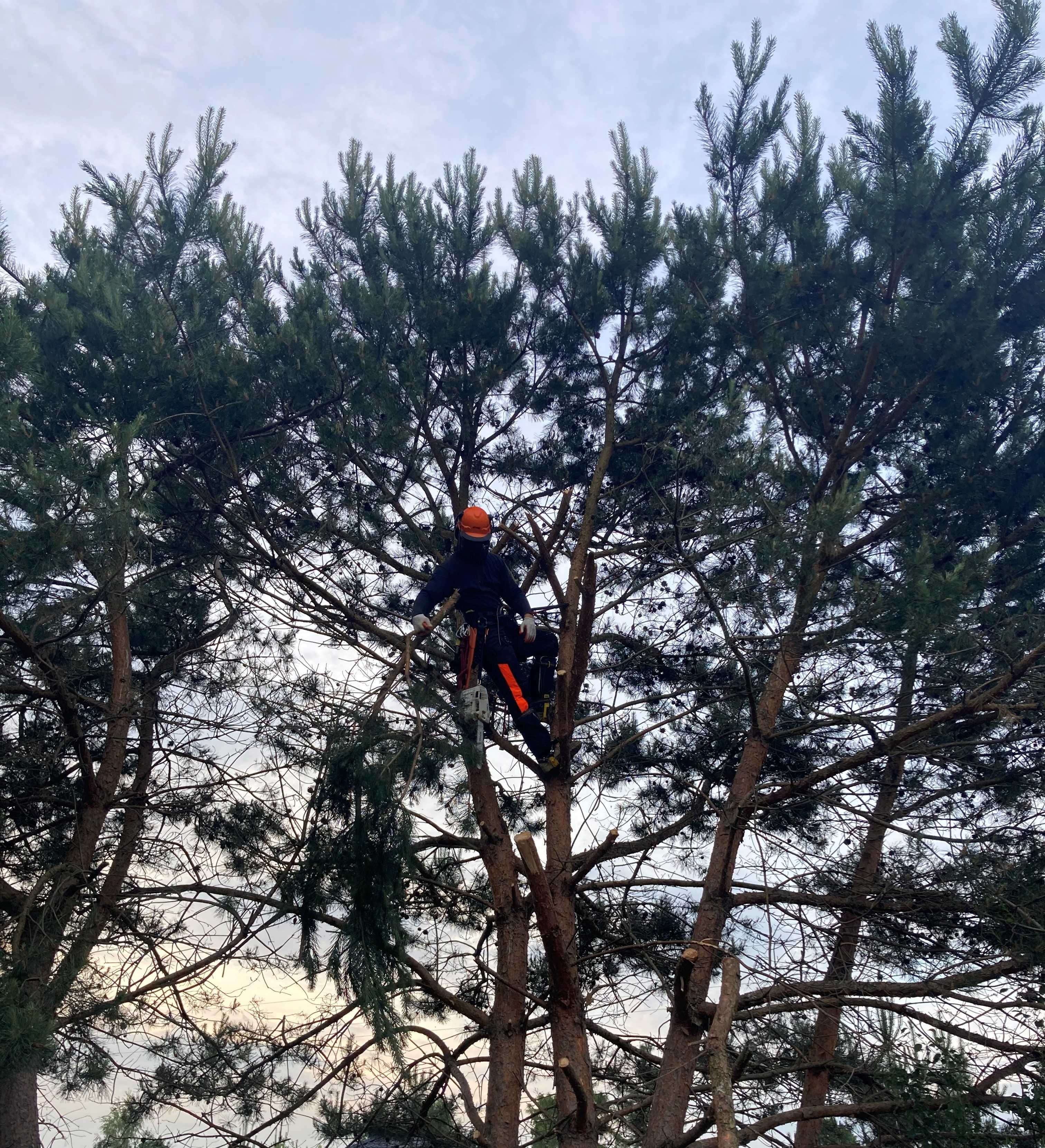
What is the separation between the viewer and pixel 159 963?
19.8ft

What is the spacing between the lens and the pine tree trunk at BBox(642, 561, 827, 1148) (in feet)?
17.5

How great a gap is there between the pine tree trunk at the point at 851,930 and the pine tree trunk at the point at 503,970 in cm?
152

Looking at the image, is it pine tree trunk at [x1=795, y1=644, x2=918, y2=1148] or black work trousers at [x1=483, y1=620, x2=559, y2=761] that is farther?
black work trousers at [x1=483, y1=620, x2=559, y2=761]

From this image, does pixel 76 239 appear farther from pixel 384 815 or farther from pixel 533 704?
pixel 384 815

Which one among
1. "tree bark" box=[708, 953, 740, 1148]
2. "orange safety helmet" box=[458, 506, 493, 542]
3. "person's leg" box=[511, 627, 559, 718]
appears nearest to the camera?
"tree bark" box=[708, 953, 740, 1148]

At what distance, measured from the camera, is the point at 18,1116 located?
20.1ft

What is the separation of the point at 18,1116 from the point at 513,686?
11.9 ft

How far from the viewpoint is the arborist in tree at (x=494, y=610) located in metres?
6.04

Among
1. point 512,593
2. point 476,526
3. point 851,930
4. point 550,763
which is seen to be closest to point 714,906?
point 851,930

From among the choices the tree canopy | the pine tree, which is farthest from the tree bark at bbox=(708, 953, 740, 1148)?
the pine tree

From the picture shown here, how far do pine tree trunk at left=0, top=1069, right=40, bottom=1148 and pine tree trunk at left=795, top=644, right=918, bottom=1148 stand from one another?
165 inches

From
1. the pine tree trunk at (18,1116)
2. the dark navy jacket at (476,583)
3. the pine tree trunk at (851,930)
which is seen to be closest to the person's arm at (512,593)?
the dark navy jacket at (476,583)

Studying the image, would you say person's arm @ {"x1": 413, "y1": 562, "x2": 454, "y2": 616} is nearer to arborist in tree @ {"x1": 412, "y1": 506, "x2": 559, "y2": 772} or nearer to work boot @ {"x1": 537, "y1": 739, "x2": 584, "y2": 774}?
arborist in tree @ {"x1": 412, "y1": 506, "x2": 559, "y2": 772}

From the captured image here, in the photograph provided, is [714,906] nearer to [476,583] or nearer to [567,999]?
[567,999]
